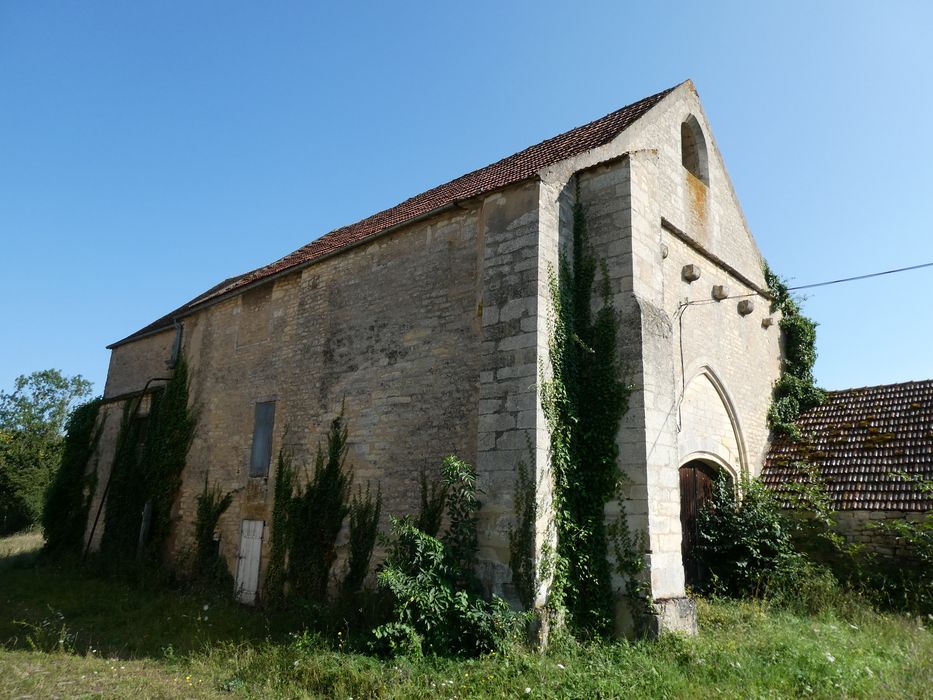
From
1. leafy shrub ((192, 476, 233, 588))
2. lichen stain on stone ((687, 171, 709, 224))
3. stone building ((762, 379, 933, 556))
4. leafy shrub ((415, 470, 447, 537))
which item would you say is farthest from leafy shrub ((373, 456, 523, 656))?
lichen stain on stone ((687, 171, 709, 224))

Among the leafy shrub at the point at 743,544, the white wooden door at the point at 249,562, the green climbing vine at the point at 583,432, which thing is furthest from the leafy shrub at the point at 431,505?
the leafy shrub at the point at 743,544

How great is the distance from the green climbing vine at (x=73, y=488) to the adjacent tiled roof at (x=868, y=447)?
1524 cm

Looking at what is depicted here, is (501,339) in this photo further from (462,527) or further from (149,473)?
(149,473)

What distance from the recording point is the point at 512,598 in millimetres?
6449

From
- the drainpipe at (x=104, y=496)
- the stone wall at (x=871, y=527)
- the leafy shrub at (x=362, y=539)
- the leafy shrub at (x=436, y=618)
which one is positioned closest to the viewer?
the leafy shrub at (x=436, y=618)

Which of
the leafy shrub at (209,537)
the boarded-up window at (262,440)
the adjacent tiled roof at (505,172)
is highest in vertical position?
the adjacent tiled roof at (505,172)

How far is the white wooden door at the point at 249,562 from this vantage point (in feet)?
33.4

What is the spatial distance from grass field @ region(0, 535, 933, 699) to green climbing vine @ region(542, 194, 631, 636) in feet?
2.02

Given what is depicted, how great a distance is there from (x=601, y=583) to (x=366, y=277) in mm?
5853

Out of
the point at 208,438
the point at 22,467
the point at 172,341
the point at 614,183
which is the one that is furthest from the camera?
the point at 22,467

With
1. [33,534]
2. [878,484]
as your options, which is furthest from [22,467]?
[878,484]

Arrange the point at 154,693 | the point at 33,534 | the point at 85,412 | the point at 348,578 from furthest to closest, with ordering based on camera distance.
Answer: the point at 33,534, the point at 85,412, the point at 348,578, the point at 154,693

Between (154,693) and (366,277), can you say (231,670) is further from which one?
(366,277)

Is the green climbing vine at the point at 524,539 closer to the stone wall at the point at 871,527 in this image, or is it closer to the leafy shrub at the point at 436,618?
the leafy shrub at the point at 436,618
